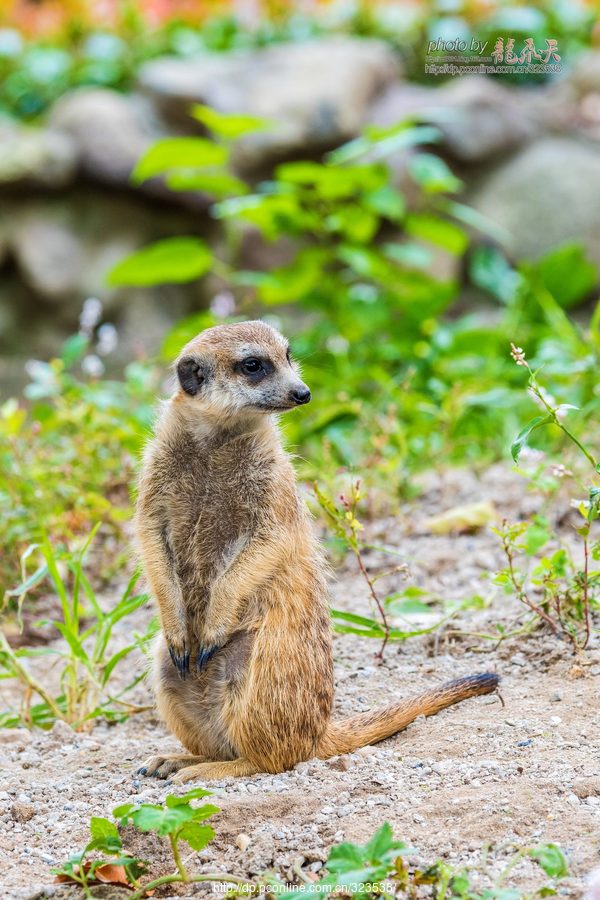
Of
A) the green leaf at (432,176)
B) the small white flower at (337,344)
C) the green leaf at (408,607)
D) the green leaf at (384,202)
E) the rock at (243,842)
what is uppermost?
the green leaf at (432,176)

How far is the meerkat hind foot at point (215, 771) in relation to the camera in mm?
2594

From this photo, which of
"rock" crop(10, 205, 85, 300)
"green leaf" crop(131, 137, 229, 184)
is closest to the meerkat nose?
"green leaf" crop(131, 137, 229, 184)

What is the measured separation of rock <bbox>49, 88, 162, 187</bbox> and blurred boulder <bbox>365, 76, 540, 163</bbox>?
168cm

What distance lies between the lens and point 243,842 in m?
2.15

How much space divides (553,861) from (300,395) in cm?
138

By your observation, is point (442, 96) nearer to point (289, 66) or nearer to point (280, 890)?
point (289, 66)

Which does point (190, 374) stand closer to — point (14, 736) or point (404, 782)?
point (14, 736)

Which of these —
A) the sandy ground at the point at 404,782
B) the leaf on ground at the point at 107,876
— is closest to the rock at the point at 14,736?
the sandy ground at the point at 404,782

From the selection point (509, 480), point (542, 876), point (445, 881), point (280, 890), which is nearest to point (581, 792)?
point (542, 876)

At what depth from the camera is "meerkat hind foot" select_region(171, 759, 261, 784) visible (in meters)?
2.59

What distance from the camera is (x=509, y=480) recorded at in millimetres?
4500

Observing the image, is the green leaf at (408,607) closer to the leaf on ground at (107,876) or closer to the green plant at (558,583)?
the green plant at (558,583)

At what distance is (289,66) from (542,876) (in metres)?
7.54

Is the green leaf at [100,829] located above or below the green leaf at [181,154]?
below
